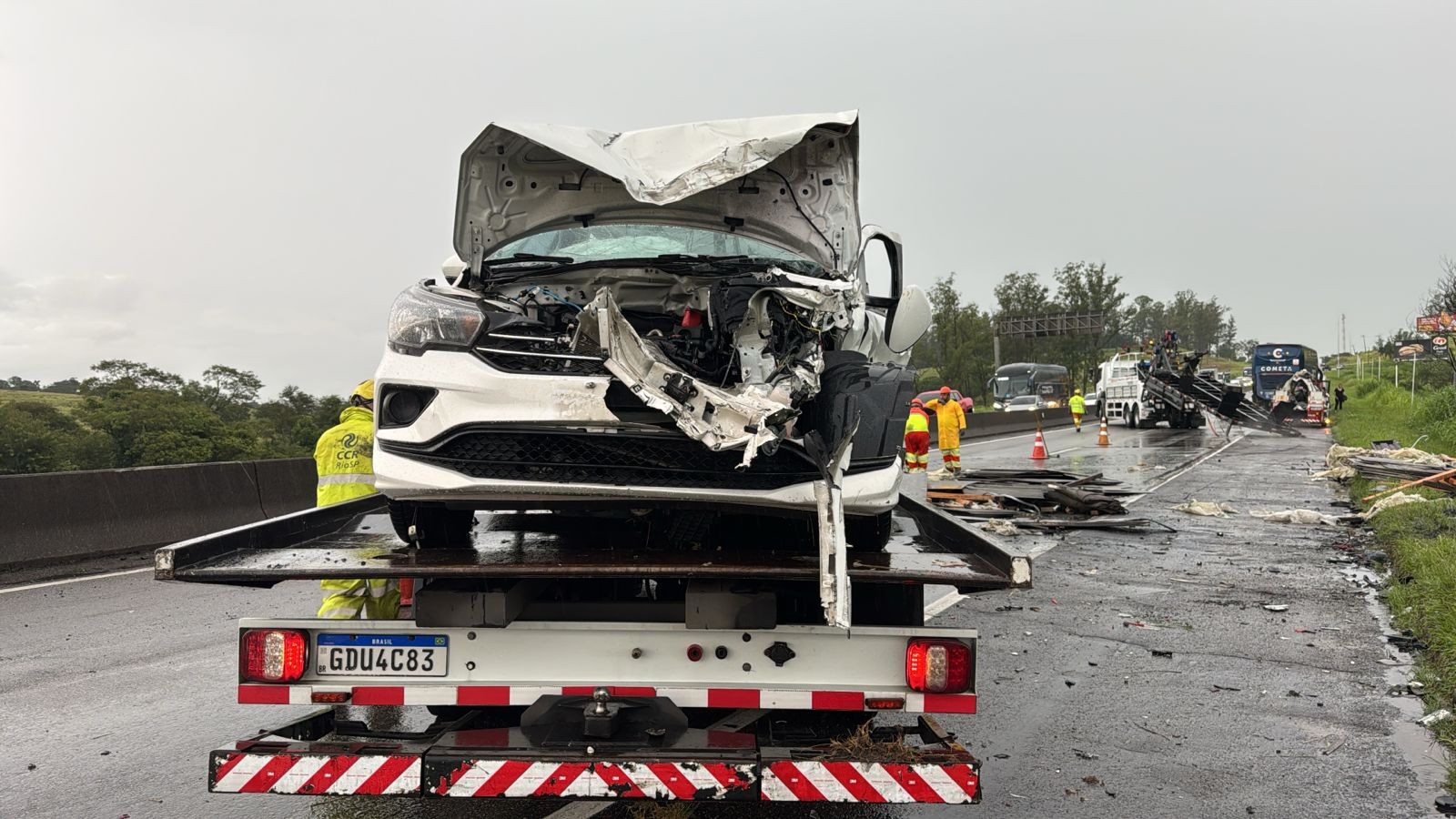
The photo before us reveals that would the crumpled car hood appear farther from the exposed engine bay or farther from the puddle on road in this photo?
the puddle on road

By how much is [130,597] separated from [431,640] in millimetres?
5974

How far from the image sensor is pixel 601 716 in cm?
322

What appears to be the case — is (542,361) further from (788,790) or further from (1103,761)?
(1103,761)

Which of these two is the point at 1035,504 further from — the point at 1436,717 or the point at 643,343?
the point at 643,343

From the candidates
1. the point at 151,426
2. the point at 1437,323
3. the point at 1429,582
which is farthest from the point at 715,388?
the point at 1437,323

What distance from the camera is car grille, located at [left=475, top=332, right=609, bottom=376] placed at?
3527mm

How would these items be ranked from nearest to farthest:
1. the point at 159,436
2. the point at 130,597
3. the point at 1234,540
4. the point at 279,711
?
the point at 279,711 → the point at 130,597 → the point at 1234,540 → the point at 159,436

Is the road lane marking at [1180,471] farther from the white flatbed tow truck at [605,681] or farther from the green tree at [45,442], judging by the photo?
the green tree at [45,442]

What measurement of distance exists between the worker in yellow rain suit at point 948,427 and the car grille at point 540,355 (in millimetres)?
14255

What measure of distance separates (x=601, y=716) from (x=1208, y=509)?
12856 mm

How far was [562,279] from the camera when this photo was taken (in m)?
4.41

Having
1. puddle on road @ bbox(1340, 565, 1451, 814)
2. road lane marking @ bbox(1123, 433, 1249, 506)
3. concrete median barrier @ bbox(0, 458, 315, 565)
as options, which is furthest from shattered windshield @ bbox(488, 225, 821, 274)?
road lane marking @ bbox(1123, 433, 1249, 506)

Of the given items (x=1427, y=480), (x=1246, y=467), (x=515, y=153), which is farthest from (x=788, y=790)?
(x=1246, y=467)

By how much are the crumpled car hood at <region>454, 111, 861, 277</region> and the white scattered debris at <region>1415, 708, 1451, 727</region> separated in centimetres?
369
